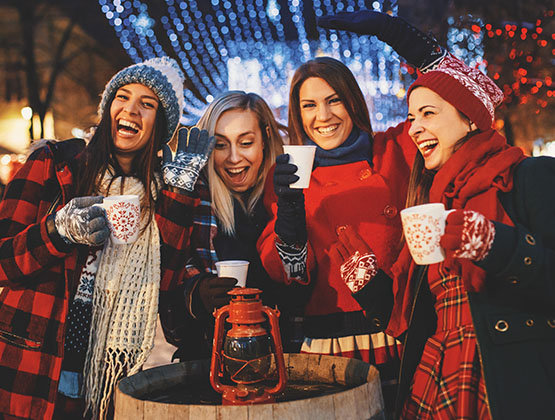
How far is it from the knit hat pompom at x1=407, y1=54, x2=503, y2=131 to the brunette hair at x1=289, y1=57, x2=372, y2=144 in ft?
2.16

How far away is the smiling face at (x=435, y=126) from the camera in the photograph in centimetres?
214

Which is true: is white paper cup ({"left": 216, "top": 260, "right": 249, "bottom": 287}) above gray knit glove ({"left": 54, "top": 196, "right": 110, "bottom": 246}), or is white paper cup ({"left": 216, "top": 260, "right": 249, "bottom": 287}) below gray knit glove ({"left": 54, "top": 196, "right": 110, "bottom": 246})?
below

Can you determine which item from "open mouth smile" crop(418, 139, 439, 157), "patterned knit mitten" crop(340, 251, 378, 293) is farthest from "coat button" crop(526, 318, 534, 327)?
"open mouth smile" crop(418, 139, 439, 157)

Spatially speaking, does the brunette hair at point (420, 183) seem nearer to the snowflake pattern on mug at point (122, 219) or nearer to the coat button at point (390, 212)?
the coat button at point (390, 212)

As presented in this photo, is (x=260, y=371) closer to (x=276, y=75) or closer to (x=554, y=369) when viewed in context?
(x=554, y=369)

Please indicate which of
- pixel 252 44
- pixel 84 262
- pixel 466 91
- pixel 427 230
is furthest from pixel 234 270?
pixel 252 44

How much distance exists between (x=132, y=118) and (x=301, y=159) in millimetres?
977

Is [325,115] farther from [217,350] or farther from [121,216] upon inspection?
[217,350]

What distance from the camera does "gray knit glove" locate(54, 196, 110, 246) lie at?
2.17 m

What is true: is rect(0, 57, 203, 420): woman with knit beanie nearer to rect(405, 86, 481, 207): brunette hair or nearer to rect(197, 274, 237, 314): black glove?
rect(197, 274, 237, 314): black glove

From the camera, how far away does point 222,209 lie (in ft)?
9.67

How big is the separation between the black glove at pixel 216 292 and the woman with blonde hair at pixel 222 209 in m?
0.02

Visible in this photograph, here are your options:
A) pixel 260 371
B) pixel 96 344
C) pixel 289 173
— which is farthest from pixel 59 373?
pixel 289 173

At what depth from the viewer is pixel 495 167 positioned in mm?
1932
